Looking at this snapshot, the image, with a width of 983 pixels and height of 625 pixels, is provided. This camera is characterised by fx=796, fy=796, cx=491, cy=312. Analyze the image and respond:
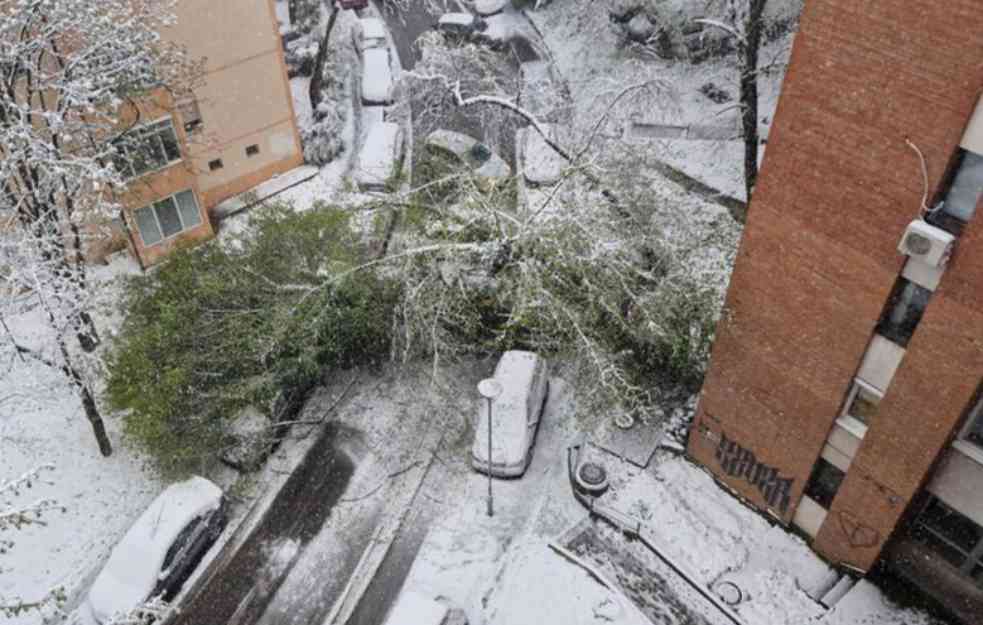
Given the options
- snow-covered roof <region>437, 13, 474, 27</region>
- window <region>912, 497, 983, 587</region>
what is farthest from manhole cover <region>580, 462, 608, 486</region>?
snow-covered roof <region>437, 13, 474, 27</region>

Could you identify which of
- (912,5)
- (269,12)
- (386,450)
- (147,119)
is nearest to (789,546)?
(386,450)

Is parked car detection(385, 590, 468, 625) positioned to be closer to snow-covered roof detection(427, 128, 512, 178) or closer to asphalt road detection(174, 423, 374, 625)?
asphalt road detection(174, 423, 374, 625)

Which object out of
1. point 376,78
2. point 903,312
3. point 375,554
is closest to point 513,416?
point 375,554

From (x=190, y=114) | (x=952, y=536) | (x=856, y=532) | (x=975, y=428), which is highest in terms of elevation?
(x=190, y=114)

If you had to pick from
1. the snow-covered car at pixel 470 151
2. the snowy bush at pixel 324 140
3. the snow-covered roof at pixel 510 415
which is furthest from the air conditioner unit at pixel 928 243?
the snowy bush at pixel 324 140

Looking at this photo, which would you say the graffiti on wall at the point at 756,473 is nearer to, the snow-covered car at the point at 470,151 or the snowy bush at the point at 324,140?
the snow-covered car at the point at 470,151

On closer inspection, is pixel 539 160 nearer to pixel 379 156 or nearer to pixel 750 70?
pixel 379 156
